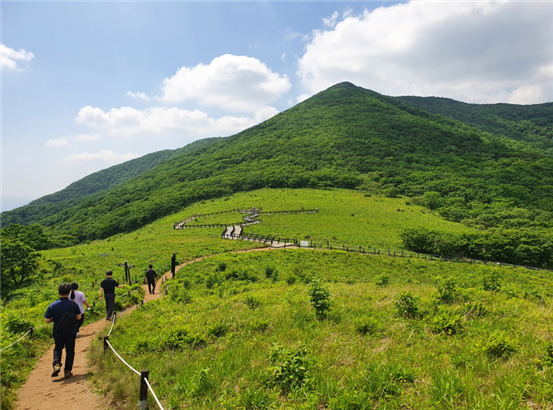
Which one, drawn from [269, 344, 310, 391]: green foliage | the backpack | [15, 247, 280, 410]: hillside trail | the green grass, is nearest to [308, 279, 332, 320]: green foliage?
the green grass

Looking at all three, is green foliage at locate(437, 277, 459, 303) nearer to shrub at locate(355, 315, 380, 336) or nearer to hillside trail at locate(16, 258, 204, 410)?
shrub at locate(355, 315, 380, 336)

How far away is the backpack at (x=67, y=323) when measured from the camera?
6.19m

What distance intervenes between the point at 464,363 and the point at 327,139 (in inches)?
6438

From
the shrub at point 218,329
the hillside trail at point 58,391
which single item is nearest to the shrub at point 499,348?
the shrub at point 218,329

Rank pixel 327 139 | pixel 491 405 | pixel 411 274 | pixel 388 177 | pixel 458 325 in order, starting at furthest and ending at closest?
pixel 327 139, pixel 388 177, pixel 411 274, pixel 458 325, pixel 491 405

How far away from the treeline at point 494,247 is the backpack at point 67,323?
43.2m

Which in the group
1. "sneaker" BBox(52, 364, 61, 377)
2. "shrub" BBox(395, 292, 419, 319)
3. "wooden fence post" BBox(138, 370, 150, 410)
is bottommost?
"shrub" BBox(395, 292, 419, 319)

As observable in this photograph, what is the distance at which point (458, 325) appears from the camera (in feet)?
21.3

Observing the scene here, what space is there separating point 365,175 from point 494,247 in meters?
80.9

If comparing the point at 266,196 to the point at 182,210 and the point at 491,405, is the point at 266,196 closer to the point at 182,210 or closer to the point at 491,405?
the point at 182,210

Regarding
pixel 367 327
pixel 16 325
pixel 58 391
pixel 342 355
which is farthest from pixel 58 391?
pixel 367 327

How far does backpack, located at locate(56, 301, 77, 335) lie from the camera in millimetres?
6188

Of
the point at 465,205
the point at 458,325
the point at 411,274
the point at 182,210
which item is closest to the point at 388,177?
the point at 465,205

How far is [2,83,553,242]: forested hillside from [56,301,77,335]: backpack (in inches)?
3329
